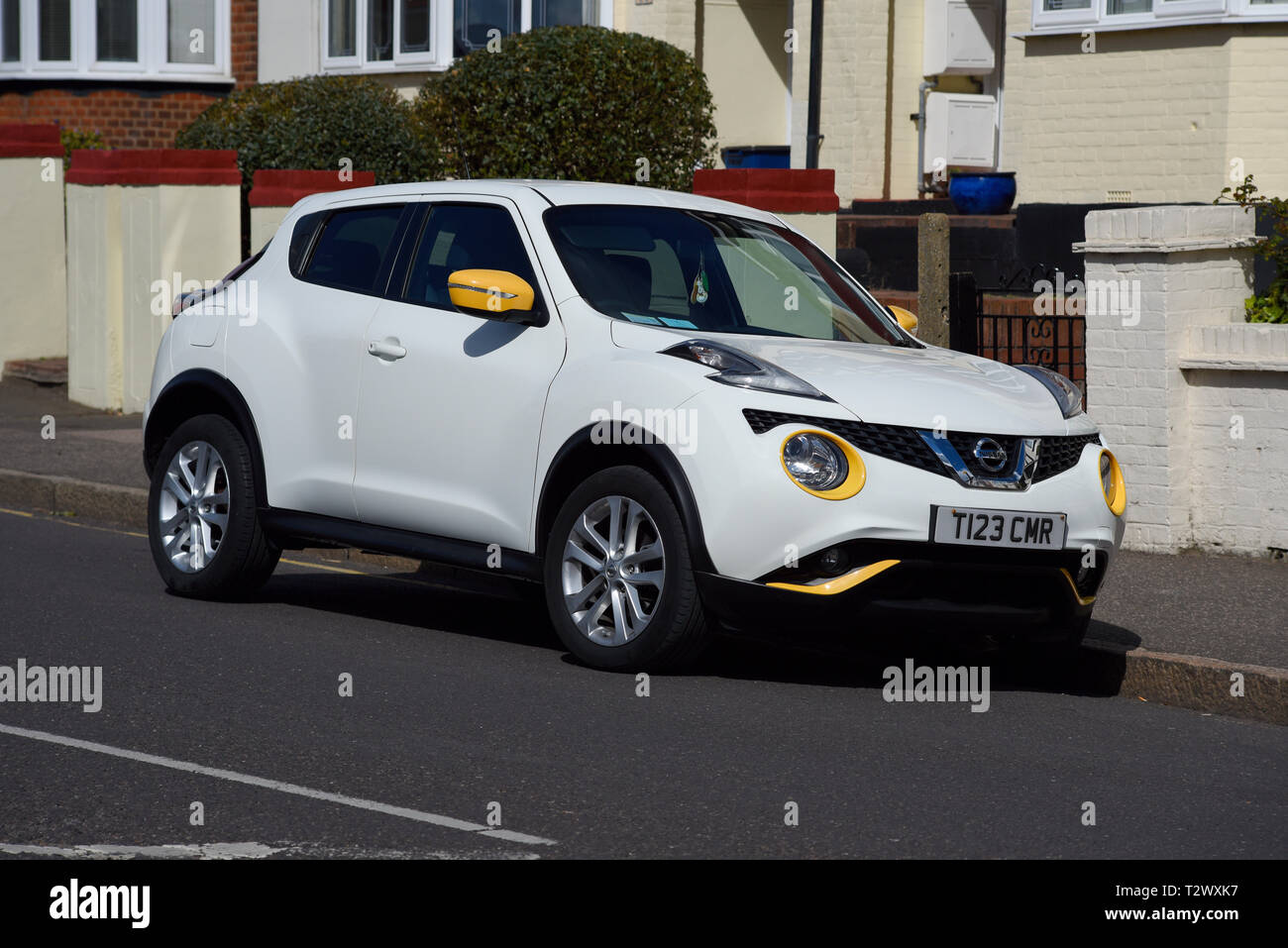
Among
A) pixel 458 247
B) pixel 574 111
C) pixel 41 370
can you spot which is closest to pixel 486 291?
pixel 458 247

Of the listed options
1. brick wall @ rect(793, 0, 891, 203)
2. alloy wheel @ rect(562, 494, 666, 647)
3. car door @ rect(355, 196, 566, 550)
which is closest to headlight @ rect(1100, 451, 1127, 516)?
alloy wheel @ rect(562, 494, 666, 647)

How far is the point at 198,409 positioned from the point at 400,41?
49.6 feet

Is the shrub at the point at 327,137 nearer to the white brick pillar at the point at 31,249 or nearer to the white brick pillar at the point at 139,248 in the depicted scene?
the white brick pillar at the point at 139,248

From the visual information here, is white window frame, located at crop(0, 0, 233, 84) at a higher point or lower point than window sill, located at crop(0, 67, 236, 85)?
higher

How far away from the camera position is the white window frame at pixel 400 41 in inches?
883

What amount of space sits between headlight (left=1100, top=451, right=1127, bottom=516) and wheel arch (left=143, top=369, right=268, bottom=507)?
A: 12.1ft

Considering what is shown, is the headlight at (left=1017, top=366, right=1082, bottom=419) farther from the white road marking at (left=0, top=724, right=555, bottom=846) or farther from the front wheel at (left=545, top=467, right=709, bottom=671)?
the white road marking at (left=0, top=724, right=555, bottom=846)

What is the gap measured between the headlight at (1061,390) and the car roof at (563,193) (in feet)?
4.86

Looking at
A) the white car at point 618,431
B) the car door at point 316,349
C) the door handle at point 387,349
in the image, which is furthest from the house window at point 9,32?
the door handle at point 387,349

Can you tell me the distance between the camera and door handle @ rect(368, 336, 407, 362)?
8.29 meters

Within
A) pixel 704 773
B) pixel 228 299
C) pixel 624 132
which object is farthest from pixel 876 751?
pixel 624 132

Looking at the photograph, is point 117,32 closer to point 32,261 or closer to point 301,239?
point 32,261

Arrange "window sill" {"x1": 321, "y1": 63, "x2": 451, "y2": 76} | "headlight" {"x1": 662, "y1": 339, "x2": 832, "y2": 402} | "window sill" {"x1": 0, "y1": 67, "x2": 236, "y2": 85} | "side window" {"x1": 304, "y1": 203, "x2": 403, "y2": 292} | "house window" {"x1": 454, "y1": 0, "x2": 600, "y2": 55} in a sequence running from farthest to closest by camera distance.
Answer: "window sill" {"x1": 0, "y1": 67, "x2": 236, "y2": 85}, "window sill" {"x1": 321, "y1": 63, "x2": 451, "y2": 76}, "house window" {"x1": 454, "y1": 0, "x2": 600, "y2": 55}, "side window" {"x1": 304, "y1": 203, "x2": 403, "y2": 292}, "headlight" {"x1": 662, "y1": 339, "x2": 832, "y2": 402}

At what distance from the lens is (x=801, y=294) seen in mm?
8555
